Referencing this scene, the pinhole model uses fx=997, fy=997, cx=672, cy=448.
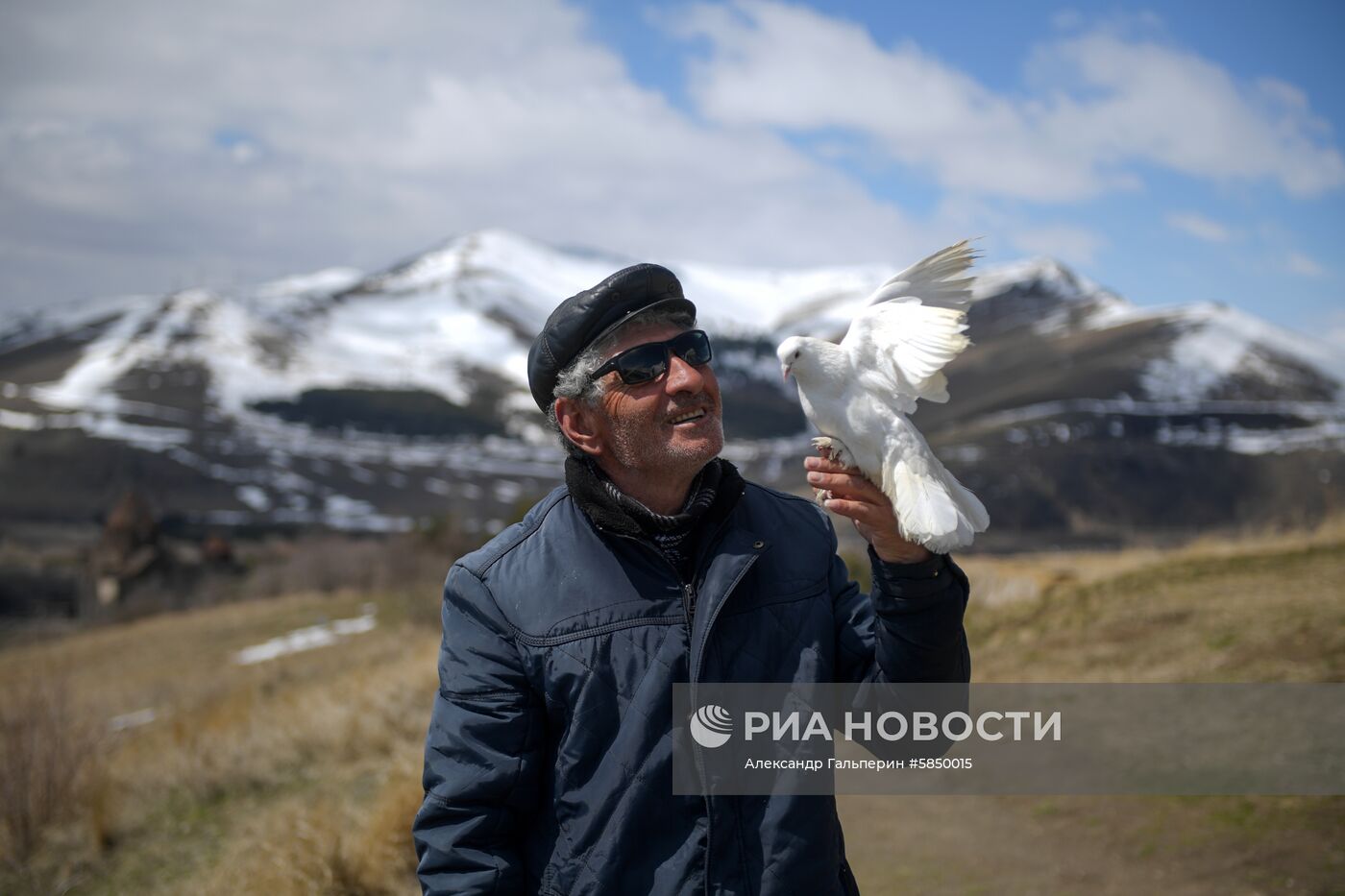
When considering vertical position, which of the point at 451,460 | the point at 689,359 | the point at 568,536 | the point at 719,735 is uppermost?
the point at 689,359

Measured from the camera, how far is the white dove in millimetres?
2293

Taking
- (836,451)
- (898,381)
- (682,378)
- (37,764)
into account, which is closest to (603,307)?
(682,378)

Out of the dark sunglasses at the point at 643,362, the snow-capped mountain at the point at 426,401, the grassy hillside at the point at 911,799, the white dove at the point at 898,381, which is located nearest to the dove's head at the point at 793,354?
the white dove at the point at 898,381

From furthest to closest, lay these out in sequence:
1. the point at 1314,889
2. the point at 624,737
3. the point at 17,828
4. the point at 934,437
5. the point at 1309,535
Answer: the point at 934,437 → the point at 1309,535 → the point at 17,828 → the point at 1314,889 → the point at 624,737

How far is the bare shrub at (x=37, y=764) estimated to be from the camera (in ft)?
21.9

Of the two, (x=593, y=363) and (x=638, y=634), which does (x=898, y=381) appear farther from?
(x=638, y=634)

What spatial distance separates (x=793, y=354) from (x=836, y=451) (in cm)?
30

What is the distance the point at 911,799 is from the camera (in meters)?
Answer: 6.63

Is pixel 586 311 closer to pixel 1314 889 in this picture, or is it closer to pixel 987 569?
pixel 1314 889

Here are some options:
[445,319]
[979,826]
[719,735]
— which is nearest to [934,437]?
[979,826]

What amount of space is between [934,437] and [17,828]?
6322 centimetres

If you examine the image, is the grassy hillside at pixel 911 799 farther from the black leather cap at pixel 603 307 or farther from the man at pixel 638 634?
the black leather cap at pixel 603 307

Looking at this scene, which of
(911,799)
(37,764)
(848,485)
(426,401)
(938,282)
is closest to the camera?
(848,485)

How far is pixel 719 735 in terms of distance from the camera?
2260 mm
